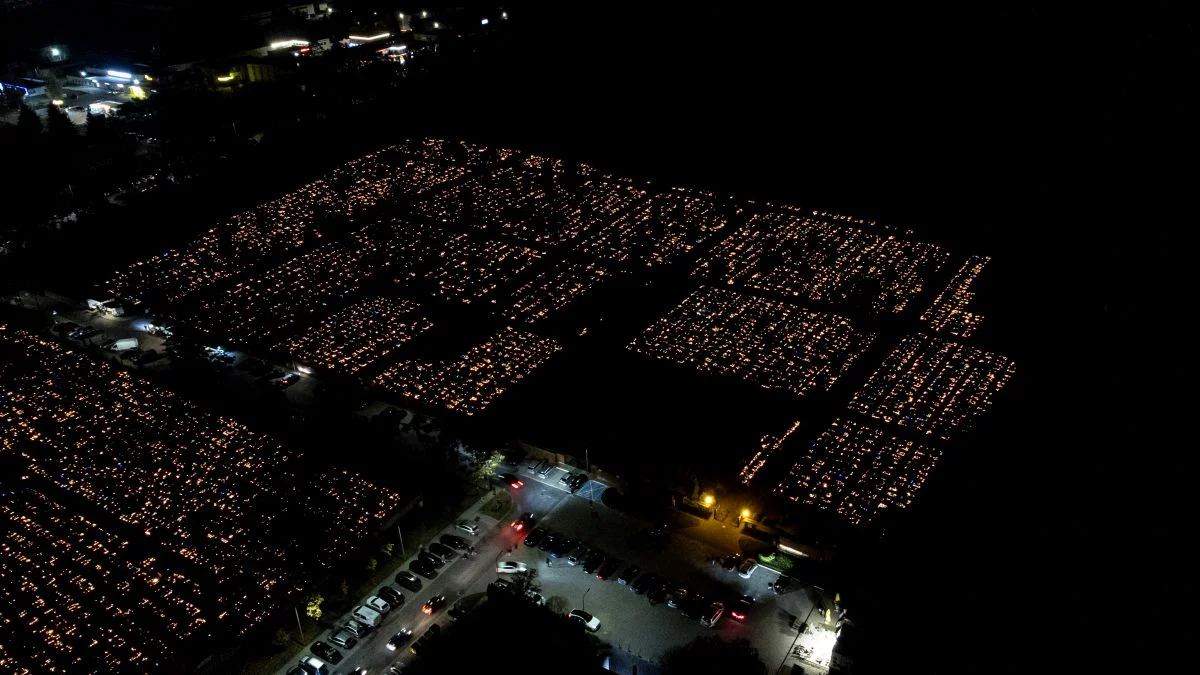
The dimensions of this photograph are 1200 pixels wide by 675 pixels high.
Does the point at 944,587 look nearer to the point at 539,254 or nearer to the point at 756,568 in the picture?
the point at 756,568

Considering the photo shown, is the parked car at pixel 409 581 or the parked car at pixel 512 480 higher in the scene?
the parked car at pixel 512 480

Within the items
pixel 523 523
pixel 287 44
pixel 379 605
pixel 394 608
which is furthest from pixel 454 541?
pixel 287 44

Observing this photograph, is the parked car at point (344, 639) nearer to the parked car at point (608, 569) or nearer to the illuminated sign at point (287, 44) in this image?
the parked car at point (608, 569)

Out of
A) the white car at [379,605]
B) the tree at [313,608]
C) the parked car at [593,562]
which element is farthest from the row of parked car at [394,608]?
the parked car at [593,562]

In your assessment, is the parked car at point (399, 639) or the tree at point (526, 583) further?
the tree at point (526, 583)

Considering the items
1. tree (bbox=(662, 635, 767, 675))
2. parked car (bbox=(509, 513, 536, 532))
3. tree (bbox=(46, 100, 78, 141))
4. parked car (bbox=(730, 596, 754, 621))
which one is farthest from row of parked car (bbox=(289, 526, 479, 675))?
tree (bbox=(46, 100, 78, 141))

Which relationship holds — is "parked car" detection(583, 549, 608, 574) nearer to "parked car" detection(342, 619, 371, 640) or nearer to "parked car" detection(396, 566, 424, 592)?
"parked car" detection(396, 566, 424, 592)
